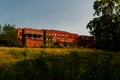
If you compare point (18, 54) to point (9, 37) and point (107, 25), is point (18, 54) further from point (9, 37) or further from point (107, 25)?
Result: point (9, 37)

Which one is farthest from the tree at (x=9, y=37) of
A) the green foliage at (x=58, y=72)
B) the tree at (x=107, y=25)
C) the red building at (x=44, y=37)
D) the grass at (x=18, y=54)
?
the green foliage at (x=58, y=72)

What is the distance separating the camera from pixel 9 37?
7212 centimetres

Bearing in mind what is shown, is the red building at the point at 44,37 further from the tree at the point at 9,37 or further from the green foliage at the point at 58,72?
the green foliage at the point at 58,72

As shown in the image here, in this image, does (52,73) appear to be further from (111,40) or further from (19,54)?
(111,40)

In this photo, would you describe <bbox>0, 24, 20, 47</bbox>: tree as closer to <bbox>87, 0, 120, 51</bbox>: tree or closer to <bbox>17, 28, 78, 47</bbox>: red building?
<bbox>17, 28, 78, 47</bbox>: red building

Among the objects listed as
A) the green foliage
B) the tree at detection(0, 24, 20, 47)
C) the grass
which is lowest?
the green foliage

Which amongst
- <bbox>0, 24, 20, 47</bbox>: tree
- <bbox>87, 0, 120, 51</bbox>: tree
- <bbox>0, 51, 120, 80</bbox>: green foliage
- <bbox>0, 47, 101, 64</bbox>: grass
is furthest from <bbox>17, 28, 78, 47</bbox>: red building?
<bbox>0, 51, 120, 80</bbox>: green foliage

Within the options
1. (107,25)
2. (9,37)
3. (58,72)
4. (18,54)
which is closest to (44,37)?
(9,37)

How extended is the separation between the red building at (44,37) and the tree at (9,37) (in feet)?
25.2

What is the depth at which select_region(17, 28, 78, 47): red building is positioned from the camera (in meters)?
90.1

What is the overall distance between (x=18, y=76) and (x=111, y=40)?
1309 inches

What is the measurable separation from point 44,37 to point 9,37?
1014 inches

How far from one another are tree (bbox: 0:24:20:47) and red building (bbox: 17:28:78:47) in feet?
25.2

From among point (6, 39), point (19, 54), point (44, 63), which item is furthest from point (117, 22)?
point (6, 39)
